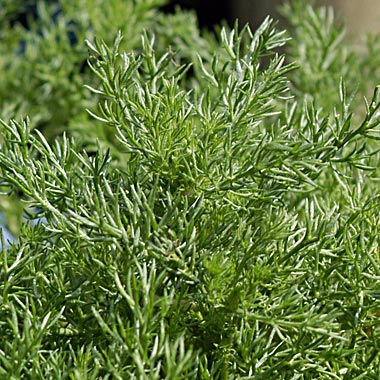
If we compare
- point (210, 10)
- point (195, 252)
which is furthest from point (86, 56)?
point (195, 252)

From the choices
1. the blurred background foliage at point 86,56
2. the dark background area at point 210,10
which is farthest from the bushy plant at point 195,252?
the dark background area at point 210,10

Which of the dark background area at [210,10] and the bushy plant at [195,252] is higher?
the dark background area at [210,10]

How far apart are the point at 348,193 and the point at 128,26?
0.43 m

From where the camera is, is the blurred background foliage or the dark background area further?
the dark background area

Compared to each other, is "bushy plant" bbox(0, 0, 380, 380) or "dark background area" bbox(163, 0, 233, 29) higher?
"dark background area" bbox(163, 0, 233, 29)

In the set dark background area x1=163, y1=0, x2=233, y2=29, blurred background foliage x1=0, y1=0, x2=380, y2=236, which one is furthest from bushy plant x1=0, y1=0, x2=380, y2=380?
dark background area x1=163, y1=0, x2=233, y2=29

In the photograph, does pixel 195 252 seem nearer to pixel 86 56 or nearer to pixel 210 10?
pixel 86 56

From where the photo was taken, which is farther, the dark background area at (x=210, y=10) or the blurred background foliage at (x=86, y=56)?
the dark background area at (x=210, y=10)

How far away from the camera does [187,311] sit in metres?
0.34

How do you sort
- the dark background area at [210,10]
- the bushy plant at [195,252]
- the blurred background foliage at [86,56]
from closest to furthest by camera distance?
the bushy plant at [195,252] → the blurred background foliage at [86,56] → the dark background area at [210,10]

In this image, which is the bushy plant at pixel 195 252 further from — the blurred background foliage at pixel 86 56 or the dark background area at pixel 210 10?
the dark background area at pixel 210 10

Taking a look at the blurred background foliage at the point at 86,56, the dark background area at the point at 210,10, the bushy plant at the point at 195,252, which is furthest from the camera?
the dark background area at the point at 210,10

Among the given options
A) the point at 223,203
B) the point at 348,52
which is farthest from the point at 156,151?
the point at 348,52

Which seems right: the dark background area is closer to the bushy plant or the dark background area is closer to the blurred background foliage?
the blurred background foliage
